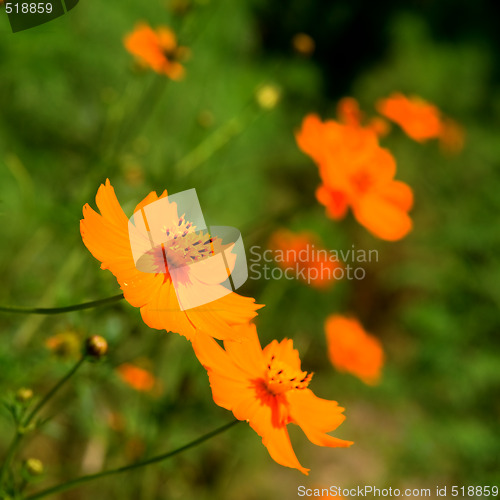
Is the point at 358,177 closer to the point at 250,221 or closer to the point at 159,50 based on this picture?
the point at 159,50

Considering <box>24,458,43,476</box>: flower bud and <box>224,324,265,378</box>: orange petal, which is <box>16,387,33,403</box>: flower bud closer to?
<box>24,458,43,476</box>: flower bud

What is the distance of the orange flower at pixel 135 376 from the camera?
936 mm

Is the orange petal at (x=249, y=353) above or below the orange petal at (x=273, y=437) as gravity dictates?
above

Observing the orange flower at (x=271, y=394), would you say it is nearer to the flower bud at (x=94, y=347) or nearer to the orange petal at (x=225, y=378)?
the orange petal at (x=225, y=378)

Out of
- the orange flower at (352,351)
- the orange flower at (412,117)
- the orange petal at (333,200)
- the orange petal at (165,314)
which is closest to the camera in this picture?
the orange petal at (165,314)

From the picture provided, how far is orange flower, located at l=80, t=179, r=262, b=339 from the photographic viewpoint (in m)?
0.38

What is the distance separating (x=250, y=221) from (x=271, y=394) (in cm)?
114

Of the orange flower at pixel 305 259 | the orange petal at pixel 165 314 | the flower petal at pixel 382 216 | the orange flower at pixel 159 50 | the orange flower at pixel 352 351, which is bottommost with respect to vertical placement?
the orange flower at pixel 352 351

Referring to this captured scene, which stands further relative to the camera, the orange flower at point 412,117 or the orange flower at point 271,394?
the orange flower at point 412,117

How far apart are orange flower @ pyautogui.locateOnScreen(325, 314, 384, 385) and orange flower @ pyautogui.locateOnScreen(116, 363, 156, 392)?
1.60 feet

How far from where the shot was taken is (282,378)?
479 mm

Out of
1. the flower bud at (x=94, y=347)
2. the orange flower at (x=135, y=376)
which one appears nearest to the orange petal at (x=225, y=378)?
the flower bud at (x=94, y=347)

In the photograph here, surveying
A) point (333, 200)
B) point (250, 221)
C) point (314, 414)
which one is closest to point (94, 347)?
point (314, 414)

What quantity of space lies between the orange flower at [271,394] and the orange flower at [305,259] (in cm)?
88
